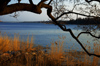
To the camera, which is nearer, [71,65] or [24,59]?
[71,65]

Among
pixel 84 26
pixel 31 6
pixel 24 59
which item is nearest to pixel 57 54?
pixel 24 59

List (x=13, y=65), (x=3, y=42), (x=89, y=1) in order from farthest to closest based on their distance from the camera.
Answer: (x=3, y=42)
(x=13, y=65)
(x=89, y=1)

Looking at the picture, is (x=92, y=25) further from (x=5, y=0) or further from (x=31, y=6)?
(x=5, y=0)

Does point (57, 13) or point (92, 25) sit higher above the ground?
point (57, 13)

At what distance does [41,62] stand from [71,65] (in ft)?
3.83

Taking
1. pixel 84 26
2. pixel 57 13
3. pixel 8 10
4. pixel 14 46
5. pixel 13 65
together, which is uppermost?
pixel 8 10

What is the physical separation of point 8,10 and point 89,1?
1.82 metres

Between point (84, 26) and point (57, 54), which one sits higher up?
point (84, 26)

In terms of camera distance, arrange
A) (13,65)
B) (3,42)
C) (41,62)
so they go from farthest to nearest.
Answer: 1. (3,42)
2. (41,62)
3. (13,65)

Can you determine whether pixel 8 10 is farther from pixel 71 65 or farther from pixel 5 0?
pixel 71 65

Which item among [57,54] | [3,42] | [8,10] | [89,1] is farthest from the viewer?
[3,42]

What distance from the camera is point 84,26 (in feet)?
12.3

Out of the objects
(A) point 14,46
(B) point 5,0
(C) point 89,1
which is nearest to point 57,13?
(C) point 89,1

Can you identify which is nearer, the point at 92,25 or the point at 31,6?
the point at 31,6
